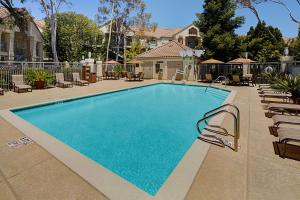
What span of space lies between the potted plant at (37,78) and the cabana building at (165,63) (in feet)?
47.5

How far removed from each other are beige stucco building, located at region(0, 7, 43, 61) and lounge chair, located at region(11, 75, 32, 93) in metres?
16.9

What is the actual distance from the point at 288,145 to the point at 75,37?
120 feet

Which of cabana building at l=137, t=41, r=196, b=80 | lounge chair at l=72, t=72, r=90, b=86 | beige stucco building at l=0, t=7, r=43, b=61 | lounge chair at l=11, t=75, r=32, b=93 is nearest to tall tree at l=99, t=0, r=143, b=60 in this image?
cabana building at l=137, t=41, r=196, b=80

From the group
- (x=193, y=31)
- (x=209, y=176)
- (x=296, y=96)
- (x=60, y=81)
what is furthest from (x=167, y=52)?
(x=209, y=176)

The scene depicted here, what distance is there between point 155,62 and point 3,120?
72.0 ft

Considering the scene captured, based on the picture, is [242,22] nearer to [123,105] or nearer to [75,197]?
[123,105]

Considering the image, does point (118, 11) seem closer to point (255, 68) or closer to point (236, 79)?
point (255, 68)

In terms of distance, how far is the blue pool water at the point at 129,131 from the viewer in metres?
5.23

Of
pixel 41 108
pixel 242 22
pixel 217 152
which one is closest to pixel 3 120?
pixel 41 108

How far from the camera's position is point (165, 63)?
27281 millimetres

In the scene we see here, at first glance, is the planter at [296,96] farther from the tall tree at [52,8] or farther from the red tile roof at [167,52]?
the tall tree at [52,8]

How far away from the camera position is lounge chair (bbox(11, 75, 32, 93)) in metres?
13.7

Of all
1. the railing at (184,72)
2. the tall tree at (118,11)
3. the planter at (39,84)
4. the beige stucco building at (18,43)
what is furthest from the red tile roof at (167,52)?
the beige stucco building at (18,43)

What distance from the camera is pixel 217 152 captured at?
4938mm
